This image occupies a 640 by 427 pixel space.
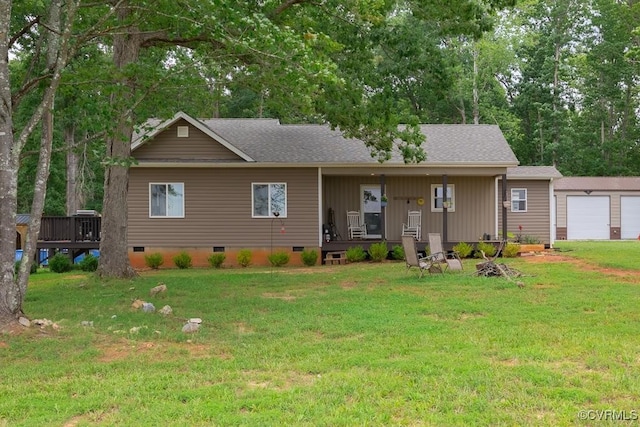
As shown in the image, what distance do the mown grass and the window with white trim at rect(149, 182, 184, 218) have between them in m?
7.07

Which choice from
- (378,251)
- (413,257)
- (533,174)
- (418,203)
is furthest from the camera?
(533,174)

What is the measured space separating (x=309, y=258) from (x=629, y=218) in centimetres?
1936

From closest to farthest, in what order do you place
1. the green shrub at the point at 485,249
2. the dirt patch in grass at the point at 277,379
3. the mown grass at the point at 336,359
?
1. the mown grass at the point at 336,359
2. the dirt patch in grass at the point at 277,379
3. the green shrub at the point at 485,249

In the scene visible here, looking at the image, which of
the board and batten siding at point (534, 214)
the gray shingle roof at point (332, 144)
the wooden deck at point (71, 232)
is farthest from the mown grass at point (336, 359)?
the board and batten siding at point (534, 214)

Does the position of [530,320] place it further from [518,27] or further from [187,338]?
[518,27]

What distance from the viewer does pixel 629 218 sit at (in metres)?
28.2

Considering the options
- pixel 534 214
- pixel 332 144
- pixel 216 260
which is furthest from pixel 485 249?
pixel 216 260

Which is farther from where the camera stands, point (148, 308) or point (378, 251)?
point (378, 251)

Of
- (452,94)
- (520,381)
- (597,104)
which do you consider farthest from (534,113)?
(520,381)

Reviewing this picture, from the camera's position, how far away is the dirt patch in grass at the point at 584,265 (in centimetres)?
1165

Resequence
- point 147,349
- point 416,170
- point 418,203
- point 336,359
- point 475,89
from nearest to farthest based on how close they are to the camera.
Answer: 1. point 336,359
2. point 147,349
3. point 416,170
4. point 418,203
5. point 475,89

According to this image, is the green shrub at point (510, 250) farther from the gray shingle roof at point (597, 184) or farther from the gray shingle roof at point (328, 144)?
the gray shingle roof at point (597, 184)

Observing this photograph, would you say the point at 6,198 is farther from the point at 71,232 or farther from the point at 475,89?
the point at 475,89

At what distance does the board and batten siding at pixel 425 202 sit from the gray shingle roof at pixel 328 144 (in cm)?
110
